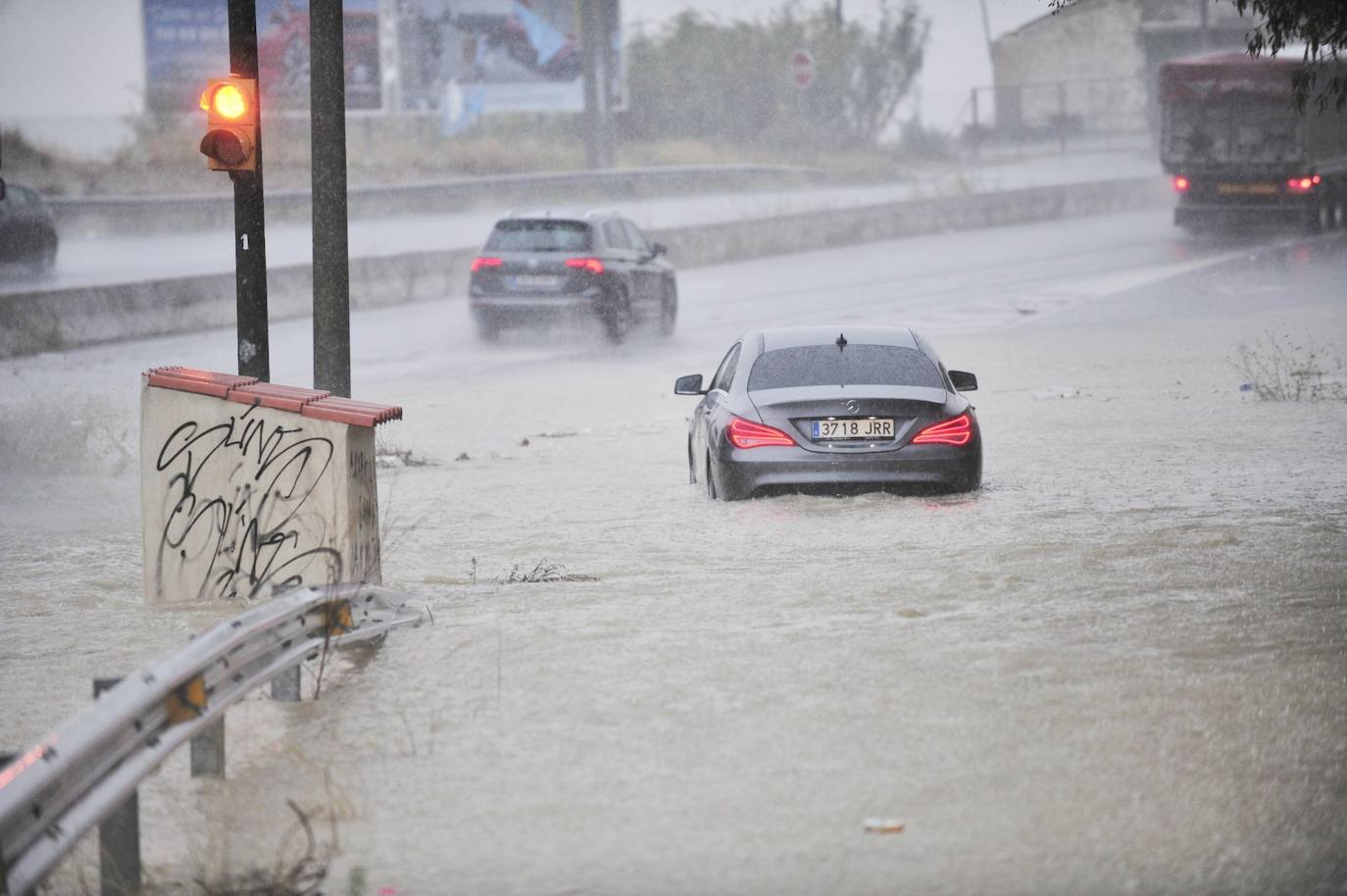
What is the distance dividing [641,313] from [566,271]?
1444 mm

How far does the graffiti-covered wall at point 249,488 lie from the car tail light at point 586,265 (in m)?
14.0

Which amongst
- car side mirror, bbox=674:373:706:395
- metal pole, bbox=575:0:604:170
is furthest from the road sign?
car side mirror, bbox=674:373:706:395

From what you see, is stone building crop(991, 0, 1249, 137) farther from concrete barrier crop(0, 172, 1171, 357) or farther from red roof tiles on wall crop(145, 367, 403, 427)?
red roof tiles on wall crop(145, 367, 403, 427)

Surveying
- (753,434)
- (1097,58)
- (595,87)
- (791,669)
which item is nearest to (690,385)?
(753,434)

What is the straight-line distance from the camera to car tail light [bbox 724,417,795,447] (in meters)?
11.9

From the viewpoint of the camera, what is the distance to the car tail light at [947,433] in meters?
11.9

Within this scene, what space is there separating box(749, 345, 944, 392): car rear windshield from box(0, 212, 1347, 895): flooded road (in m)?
0.81

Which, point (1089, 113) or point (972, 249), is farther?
point (1089, 113)

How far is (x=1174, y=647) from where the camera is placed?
8094 millimetres

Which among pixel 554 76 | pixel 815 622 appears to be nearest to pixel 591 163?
pixel 554 76

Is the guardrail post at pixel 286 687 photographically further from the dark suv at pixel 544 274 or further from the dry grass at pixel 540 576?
the dark suv at pixel 544 274

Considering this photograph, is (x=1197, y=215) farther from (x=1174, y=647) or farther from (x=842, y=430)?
(x=1174, y=647)

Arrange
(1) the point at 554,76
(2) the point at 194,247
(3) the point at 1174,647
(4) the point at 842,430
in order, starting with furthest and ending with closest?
1. (1) the point at 554,76
2. (2) the point at 194,247
3. (4) the point at 842,430
4. (3) the point at 1174,647

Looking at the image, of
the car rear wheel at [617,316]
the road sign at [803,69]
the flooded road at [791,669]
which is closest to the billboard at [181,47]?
the road sign at [803,69]
